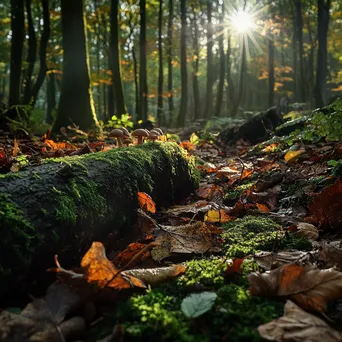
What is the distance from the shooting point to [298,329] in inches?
45.3

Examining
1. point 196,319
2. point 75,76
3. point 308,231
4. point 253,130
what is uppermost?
point 75,76

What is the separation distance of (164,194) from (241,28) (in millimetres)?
29887

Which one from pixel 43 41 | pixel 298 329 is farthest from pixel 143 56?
pixel 298 329

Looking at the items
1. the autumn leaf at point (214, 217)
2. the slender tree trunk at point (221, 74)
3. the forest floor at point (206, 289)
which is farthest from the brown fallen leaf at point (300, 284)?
the slender tree trunk at point (221, 74)

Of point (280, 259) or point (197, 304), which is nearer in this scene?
point (197, 304)

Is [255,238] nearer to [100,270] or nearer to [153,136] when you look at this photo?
[100,270]

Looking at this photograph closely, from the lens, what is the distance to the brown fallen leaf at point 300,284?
1334 mm

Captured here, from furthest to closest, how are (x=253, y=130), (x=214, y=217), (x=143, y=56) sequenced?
(x=143, y=56), (x=253, y=130), (x=214, y=217)

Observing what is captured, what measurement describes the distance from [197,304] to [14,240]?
0.80 metres

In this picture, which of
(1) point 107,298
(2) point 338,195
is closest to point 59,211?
(1) point 107,298

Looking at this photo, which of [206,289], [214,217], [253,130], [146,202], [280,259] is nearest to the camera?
[206,289]

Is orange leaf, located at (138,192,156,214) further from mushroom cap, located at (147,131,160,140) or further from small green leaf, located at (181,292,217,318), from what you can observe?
mushroom cap, located at (147,131,160,140)

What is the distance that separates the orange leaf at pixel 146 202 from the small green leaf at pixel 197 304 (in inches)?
46.6

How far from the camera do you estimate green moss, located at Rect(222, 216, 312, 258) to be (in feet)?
6.40
